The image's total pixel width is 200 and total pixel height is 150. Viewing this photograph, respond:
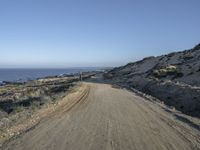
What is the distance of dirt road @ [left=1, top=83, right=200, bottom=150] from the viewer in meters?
15.2

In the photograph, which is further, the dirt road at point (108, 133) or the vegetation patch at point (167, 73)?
the vegetation patch at point (167, 73)

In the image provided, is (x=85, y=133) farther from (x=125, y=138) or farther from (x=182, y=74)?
(x=182, y=74)

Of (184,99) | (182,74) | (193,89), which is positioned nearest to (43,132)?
(184,99)

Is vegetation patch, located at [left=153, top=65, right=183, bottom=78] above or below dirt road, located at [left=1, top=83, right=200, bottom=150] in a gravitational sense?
below

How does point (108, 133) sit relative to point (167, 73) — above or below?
above

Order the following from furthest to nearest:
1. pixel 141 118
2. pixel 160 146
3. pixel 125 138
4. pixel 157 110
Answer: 1. pixel 157 110
2. pixel 141 118
3. pixel 125 138
4. pixel 160 146

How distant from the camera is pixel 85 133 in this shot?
17594 mm

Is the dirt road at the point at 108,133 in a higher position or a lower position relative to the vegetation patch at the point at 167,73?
higher

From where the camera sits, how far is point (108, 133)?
1741 cm

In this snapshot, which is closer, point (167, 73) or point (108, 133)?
point (108, 133)

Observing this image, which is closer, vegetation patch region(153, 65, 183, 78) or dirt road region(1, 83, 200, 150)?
dirt road region(1, 83, 200, 150)

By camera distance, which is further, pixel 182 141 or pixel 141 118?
pixel 141 118

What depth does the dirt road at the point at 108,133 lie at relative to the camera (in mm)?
15156

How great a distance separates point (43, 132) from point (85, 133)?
2.08 metres
